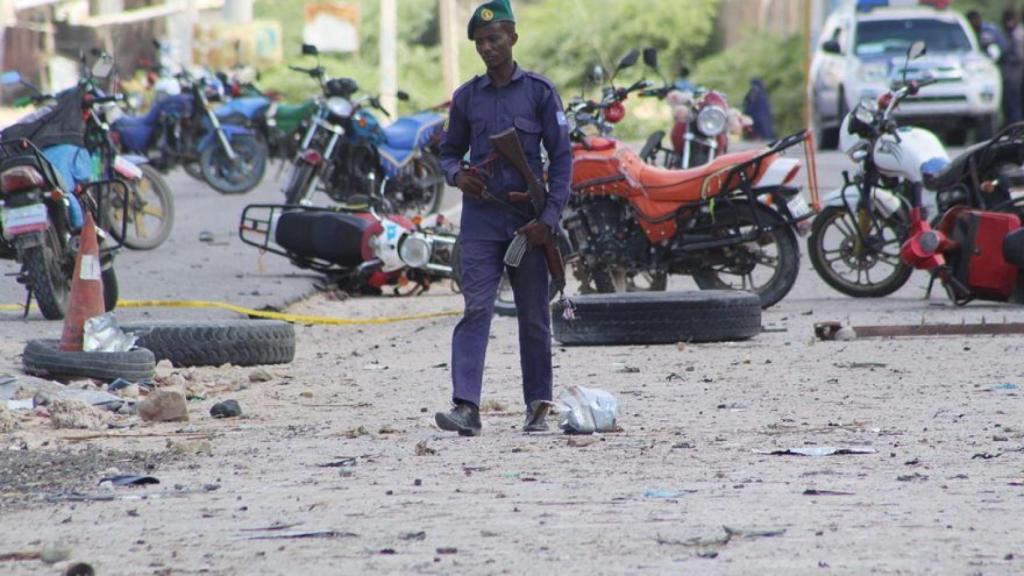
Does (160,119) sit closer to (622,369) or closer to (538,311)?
(622,369)

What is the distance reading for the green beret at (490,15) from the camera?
24.6 feet

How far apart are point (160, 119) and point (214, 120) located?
1.85 meters

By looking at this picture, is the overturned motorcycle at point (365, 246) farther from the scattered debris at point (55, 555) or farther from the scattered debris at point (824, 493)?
the scattered debris at point (55, 555)

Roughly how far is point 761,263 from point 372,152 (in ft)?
22.4

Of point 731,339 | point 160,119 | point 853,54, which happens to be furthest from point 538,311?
point 853,54

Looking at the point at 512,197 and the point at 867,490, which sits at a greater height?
the point at 512,197

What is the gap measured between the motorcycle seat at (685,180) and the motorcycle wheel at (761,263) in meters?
0.21

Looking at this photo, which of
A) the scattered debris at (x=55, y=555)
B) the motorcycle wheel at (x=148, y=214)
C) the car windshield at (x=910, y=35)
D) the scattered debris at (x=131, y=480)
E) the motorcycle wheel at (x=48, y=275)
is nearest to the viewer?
the scattered debris at (x=55, y=555)

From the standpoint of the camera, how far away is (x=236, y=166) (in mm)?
23078

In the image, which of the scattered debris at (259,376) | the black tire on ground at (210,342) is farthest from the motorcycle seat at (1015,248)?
the scattered debris at (259,376)

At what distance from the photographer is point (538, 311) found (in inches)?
307

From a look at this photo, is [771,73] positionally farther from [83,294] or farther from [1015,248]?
[83,294]

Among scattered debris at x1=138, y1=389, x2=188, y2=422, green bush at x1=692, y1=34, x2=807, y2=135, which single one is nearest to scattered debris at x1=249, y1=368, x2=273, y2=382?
scattered debris at x1=138, y1=389, x2=188, y2=422

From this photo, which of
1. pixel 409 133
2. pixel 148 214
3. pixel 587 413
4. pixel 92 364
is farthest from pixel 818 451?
pixel 409 133
